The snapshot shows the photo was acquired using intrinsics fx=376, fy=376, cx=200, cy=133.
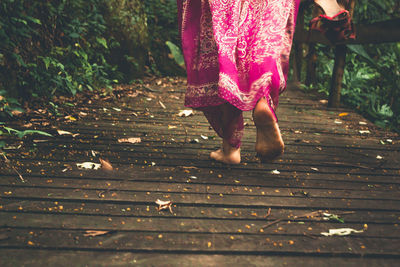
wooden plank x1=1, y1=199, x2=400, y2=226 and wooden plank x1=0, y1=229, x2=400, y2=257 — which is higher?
wooden plank x1=0, y1=229, x2=400, y2=257

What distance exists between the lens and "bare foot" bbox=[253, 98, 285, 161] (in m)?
1.96

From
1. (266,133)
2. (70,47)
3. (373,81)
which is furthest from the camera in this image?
(373,81)

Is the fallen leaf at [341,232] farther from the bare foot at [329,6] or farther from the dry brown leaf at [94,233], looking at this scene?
the bare foot at [329,6]

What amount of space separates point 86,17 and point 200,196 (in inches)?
155

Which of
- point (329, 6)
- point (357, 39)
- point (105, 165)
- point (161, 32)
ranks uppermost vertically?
point (329, 6)

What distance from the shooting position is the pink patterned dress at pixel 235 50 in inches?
80.4

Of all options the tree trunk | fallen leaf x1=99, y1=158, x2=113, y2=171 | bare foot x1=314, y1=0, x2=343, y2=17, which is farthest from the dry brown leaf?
the tree trunk

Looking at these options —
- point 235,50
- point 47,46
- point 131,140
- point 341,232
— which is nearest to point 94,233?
point 341,232

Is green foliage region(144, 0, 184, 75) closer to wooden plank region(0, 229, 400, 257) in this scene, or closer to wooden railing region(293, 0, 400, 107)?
wooden railing region(293, 0, 400, 107)

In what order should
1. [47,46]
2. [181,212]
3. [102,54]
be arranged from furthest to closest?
1. [102,54]
2. [47,46]
3. [181,212]

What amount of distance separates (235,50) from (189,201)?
903 millimetres

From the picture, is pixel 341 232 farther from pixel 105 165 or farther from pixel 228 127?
pixel 105 165

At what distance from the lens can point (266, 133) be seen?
2.02 metres

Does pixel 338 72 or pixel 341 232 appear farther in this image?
pixel 338 72
